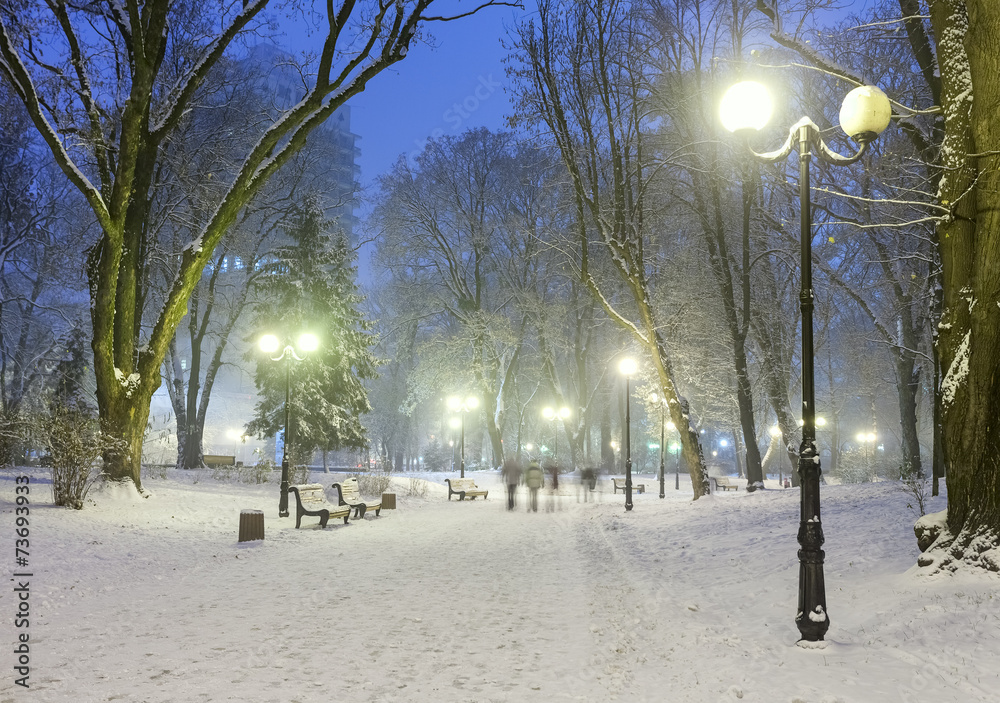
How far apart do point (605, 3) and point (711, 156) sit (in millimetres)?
6061

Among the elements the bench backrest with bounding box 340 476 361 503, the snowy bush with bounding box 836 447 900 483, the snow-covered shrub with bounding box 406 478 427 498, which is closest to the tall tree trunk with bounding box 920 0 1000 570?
the bench backrest with bounding box 340 476 361 503

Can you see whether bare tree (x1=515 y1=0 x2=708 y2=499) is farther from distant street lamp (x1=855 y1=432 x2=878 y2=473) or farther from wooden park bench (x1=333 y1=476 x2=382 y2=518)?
distant street lamp (x1=855 y1=432 x2=878 y2=473)

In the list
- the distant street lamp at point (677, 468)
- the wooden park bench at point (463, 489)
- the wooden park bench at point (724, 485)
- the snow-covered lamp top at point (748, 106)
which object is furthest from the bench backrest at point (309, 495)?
the distant street lamp at point (677, 468)

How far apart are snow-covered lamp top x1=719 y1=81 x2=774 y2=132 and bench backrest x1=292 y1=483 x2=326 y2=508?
11985 mm

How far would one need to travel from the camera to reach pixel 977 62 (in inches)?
271

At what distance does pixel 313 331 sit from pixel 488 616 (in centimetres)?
2367

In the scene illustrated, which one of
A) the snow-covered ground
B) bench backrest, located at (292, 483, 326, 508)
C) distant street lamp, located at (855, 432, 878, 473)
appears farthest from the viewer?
distant street lamp, located at (855, 432, 878, 473)

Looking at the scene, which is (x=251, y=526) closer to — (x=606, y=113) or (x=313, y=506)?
(x=313, y=506)

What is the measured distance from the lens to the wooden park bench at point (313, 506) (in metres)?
14.7

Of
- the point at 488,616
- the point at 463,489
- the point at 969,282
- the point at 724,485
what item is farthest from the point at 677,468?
the point at 488,616

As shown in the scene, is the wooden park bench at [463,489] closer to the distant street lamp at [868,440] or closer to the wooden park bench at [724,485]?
the wooden park bench at [724,485]

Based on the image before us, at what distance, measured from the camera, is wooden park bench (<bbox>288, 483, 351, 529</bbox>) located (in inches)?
578

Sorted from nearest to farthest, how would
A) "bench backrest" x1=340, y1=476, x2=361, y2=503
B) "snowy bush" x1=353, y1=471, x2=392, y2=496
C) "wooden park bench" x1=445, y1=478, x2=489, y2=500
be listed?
1. "bench backrest" x1=340, y1=476, x2=361, y2=503
2. "snowy bush" x1=353, y1=471, x2=392, y2=496
3. "wooden park bench" x1=445, y1=478, x2=489, y2=500

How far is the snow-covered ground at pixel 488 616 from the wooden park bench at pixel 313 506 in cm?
170
